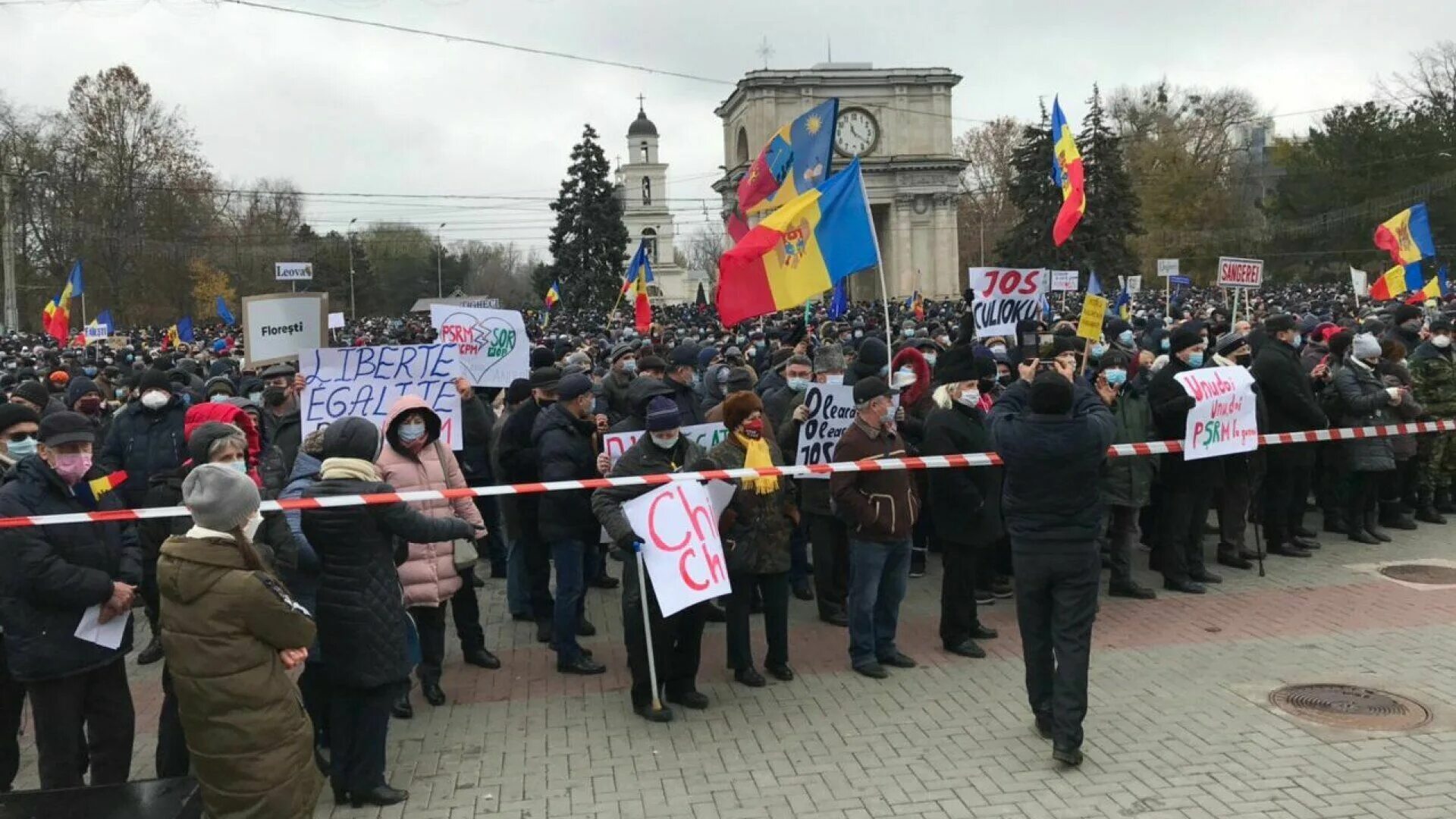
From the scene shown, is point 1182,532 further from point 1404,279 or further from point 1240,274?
point 1404,279

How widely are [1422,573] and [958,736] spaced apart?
221 inches

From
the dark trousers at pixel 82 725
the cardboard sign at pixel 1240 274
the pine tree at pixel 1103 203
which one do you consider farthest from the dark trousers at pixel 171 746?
the pine tree at pixel 1103 203

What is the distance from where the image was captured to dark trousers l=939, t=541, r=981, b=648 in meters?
7.74

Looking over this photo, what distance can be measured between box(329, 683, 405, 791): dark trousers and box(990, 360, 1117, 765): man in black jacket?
3337 mm

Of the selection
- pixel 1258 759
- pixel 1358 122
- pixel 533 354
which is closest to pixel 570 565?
pixel 1258 759

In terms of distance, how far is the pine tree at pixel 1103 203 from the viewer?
53969mm

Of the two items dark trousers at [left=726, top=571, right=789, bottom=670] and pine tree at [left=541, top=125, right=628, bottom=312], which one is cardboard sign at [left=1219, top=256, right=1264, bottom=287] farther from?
pine tree at [left=541, top=125, right=628, bottom=312]

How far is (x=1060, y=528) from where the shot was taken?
584 cm

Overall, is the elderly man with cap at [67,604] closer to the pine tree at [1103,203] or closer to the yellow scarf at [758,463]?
the yellow scarf at [758,463]

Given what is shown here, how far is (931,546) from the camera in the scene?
36.3ft

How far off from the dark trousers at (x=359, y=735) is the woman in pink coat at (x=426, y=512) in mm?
1030

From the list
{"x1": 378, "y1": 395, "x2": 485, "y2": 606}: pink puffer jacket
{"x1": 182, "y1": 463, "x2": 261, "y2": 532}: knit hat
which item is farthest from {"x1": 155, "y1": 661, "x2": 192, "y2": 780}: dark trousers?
{"x1": 182, "y1": 463, "x2": 261, "y2": 532}: knit hat

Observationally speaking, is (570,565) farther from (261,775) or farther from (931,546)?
(931,546)

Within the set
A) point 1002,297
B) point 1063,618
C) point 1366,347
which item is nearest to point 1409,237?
point 1366,347
